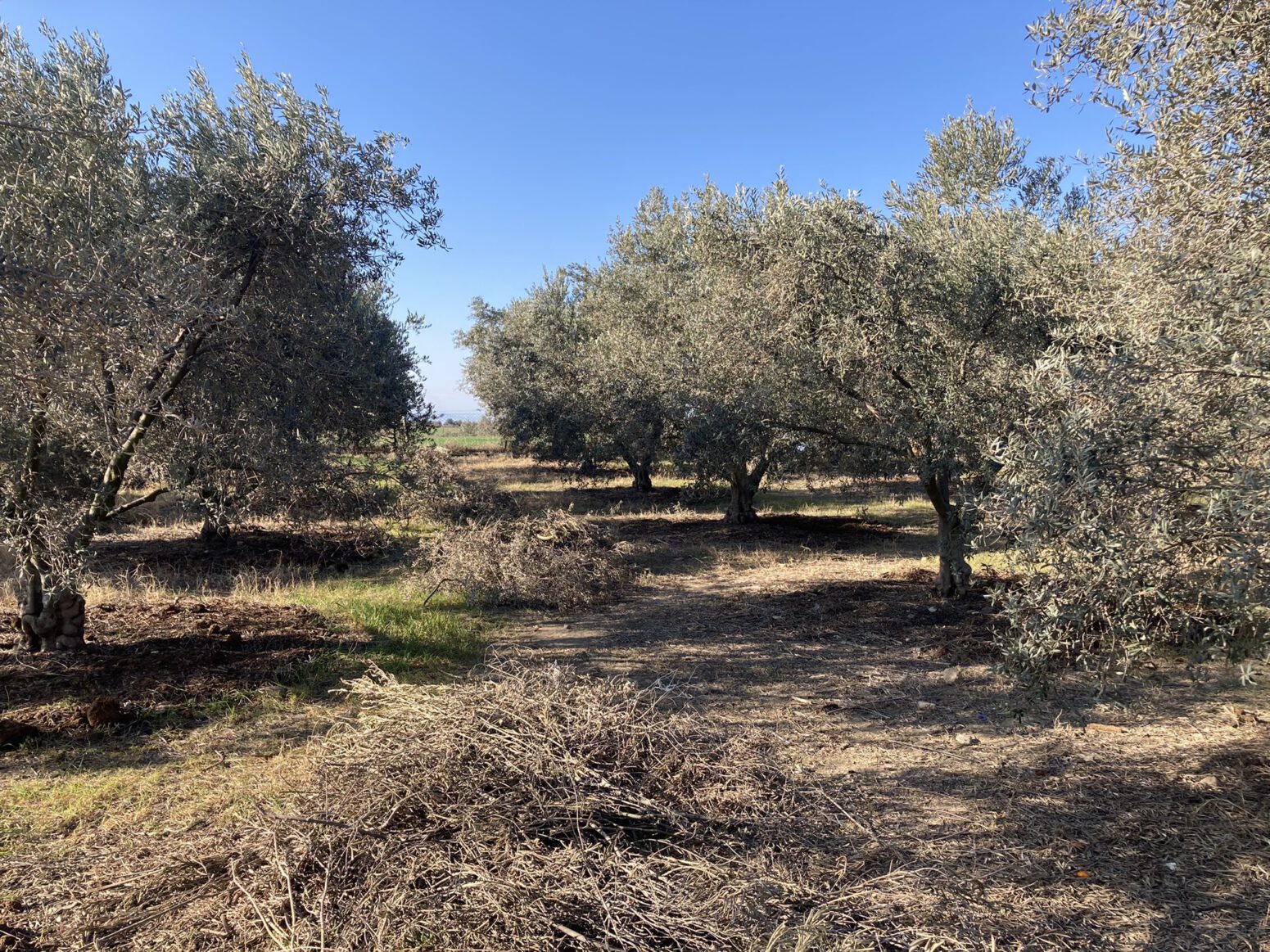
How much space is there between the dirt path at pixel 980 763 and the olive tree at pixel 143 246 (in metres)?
4.36

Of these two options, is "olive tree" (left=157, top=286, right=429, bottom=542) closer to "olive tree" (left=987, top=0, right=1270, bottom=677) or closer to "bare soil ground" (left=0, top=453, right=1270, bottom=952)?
"bare soil ground" (left=0, top=453, right=1270, bottom=952)

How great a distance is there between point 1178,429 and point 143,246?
644cm

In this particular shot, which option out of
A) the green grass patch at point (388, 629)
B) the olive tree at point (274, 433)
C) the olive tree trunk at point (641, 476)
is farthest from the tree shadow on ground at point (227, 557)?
Result: the olive tree trunk at point (641, 476)

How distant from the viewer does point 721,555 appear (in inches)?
563

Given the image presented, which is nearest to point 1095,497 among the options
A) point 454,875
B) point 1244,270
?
point 1244,270

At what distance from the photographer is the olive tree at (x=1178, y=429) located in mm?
3473

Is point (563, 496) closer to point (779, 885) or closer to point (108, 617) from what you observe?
point (108, 617)

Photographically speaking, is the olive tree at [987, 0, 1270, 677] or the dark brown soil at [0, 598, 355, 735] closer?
the olive tree at [987, 0, 1270, 677]

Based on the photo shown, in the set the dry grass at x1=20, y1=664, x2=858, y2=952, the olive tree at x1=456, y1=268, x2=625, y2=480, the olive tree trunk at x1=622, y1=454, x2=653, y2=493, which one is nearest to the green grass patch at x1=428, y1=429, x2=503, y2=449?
the olive tree at x1=456, y1=268, x2=625, y2=480

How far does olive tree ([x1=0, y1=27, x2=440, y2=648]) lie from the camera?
4.86m

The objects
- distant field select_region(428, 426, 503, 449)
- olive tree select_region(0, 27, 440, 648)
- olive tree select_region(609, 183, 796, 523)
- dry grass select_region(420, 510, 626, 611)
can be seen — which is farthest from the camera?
distant field select_region(428, 426, 503, 449)

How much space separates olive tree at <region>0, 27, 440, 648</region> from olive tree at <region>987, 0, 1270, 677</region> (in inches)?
198

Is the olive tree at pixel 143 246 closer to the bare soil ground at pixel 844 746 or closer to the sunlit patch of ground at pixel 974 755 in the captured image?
the bare soil ground at pixel 844 746

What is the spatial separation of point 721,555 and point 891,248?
7314mm
